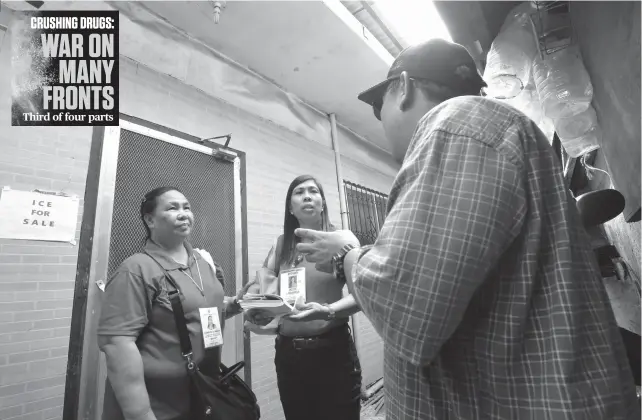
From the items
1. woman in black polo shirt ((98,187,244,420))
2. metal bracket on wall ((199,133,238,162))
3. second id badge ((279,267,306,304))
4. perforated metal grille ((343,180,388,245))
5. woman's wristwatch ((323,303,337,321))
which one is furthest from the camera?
perforated metal grille ((343,180,388,245))

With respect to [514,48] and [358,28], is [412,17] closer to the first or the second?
[358,28]

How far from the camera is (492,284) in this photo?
0.65 meters

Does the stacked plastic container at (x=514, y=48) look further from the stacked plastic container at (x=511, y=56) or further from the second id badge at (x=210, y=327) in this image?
the second id badge at (x=210, y=327)

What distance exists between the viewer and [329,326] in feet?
5.83

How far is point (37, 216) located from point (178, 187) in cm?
89

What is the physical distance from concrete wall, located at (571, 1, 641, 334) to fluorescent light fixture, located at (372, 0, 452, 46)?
1453 millimetres

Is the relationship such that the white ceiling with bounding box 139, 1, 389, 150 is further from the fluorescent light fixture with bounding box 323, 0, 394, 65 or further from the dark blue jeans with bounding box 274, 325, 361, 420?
the dark blue jeans with bounding box 274, 325, 361, 420

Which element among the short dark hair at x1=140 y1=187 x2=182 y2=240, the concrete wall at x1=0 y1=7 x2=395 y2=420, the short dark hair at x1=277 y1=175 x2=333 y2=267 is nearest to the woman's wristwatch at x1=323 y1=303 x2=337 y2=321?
the short dark hair at x1=277 y1=175 x2=333 y2=267

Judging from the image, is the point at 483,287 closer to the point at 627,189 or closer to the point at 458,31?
the point at 627,189

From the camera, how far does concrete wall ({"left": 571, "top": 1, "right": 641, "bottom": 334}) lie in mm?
771

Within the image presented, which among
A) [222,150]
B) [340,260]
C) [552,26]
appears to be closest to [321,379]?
[340,260]

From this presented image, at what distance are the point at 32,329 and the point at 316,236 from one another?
1897mm

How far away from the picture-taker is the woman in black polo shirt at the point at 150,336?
141cm

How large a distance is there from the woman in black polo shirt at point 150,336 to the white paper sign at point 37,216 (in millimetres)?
637
